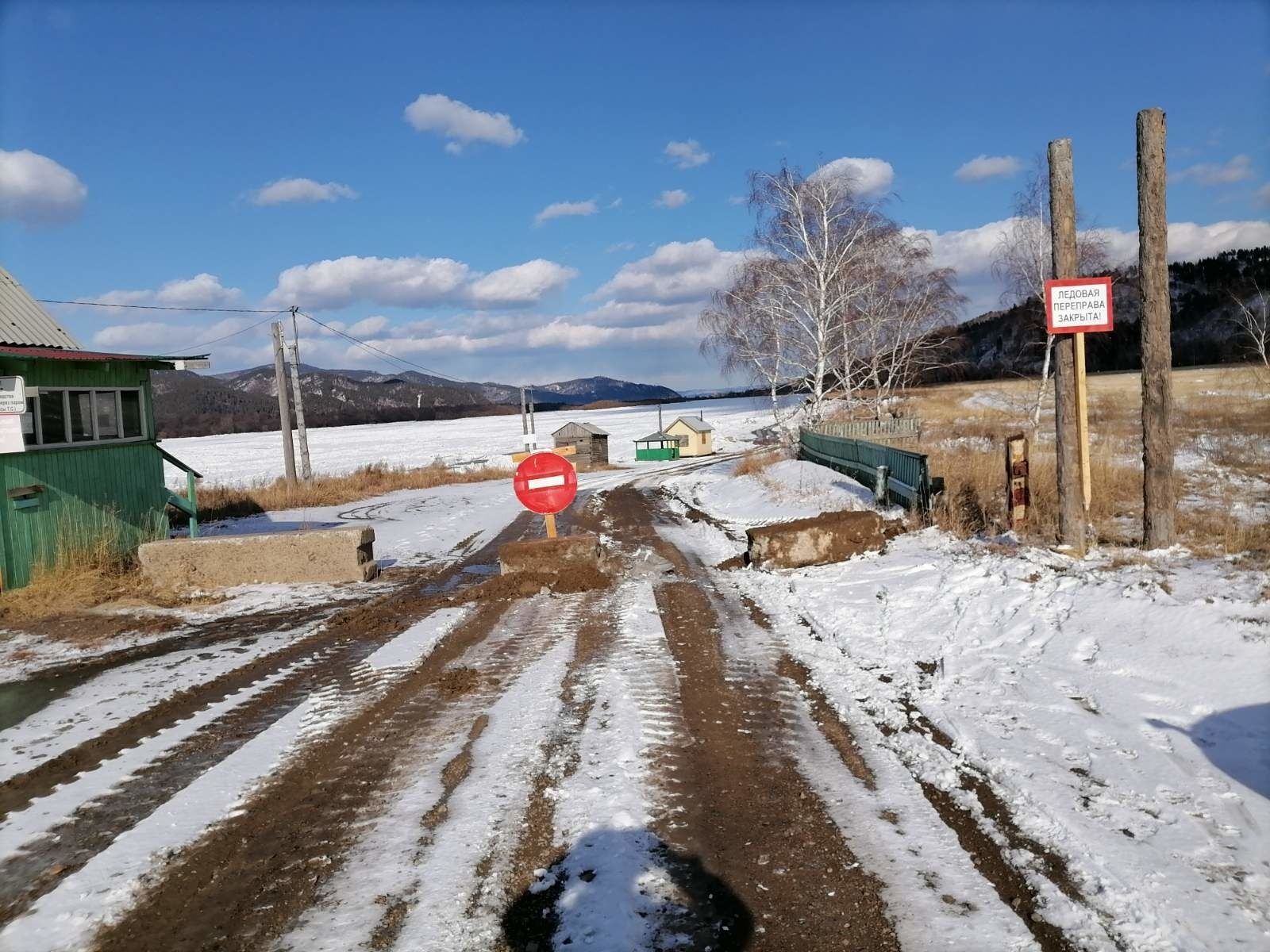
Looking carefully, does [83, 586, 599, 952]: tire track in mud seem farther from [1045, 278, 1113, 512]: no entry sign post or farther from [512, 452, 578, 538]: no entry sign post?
[1045, 278, 1113, 512]: no entry sign post

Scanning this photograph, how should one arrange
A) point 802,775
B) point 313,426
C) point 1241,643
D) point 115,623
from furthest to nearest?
point 313,426, point 115,623, point 1241,643, point 802,775

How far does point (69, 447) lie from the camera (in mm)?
11641

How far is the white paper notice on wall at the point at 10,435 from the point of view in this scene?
31.7ft

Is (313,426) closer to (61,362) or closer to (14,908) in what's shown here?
(61,362)

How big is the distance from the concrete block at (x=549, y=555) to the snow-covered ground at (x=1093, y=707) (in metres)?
2.60

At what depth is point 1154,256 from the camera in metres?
8.30

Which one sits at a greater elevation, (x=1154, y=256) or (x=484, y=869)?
(x=1154, y=256)

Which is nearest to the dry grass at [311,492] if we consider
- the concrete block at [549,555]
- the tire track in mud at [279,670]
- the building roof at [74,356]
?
the building roof at [74,356]

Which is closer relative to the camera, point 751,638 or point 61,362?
point 751,638

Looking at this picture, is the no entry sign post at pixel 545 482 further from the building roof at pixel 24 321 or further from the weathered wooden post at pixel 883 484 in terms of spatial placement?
the building roof at pixel 24 321

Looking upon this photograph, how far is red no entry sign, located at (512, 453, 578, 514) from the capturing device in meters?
10.4

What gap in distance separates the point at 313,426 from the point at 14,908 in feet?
465

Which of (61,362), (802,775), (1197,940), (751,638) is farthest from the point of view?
(61,362)

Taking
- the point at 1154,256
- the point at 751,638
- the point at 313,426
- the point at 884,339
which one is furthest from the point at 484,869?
the point at 313,426
